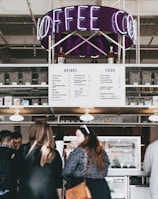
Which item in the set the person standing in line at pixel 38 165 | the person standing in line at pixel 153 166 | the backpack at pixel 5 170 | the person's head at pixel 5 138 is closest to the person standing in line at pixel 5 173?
the backpack at pixel 5 170

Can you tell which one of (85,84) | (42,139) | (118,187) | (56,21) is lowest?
(118,187)

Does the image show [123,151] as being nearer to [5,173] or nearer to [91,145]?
[91,145]

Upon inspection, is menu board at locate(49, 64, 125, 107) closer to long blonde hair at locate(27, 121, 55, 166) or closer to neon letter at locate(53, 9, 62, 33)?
neon letter at locate(53, 9, 62, 33)

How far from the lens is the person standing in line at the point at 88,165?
4441 mm

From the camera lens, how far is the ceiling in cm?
751

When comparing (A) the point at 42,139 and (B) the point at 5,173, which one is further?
(B) the point at 5,173

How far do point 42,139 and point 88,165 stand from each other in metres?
0.53

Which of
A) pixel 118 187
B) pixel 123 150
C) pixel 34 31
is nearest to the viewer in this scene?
pixel 118 187

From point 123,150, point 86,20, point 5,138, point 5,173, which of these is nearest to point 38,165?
point 5,173

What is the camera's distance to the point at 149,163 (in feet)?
16.9

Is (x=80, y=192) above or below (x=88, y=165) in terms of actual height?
below

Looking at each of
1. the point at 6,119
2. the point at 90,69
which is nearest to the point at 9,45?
the point at 6,119

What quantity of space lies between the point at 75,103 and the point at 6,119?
2.74 meters

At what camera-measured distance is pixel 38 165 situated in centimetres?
425
